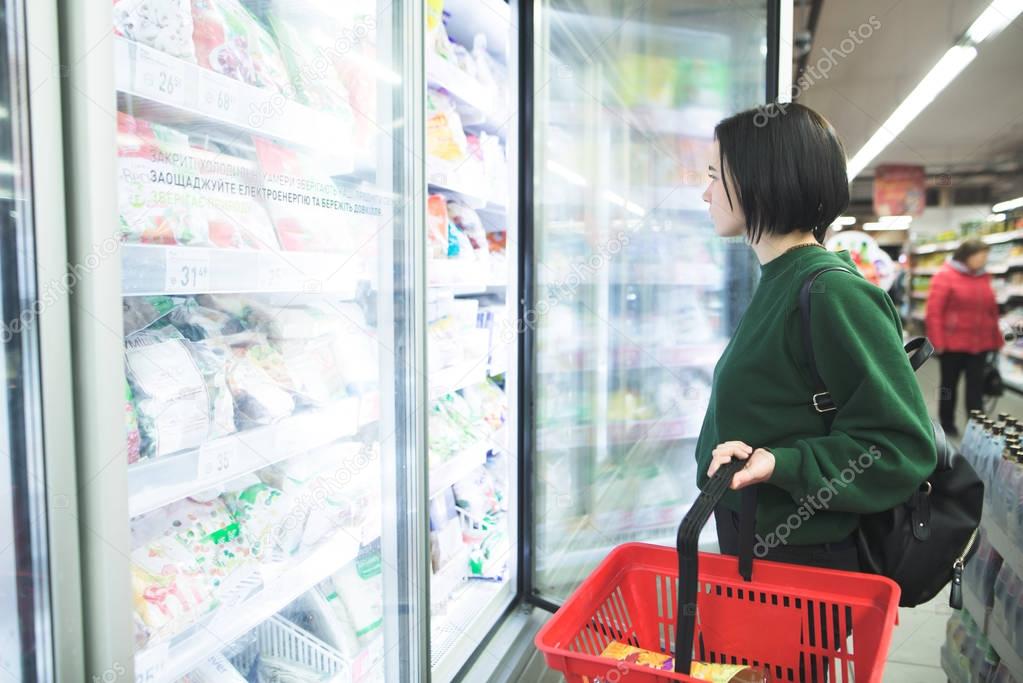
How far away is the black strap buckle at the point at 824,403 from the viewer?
1060 mm

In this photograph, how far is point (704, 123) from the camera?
2.59 m

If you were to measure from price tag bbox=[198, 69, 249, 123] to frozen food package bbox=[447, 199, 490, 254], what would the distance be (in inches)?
51.9

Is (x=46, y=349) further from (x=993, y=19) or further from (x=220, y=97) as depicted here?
(x=993, y=19)

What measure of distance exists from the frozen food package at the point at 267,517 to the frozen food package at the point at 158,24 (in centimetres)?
92

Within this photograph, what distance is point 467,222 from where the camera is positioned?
2520mm

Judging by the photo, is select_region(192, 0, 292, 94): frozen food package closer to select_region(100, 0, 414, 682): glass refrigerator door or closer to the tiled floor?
select_region(100, 0, 414, 682): glass refrigerator door

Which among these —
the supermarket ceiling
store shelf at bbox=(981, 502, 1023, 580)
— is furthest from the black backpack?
the supermarket ceiling

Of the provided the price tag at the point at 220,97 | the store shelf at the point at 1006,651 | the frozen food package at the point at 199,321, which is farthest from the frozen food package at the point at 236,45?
the store shelf at the point at 1006,651

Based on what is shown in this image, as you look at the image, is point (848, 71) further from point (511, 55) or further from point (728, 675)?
point (728, 675)

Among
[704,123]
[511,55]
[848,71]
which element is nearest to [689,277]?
[704,123]

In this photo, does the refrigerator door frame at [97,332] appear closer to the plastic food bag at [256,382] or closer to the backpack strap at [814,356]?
the plastic food bag at [256,382]

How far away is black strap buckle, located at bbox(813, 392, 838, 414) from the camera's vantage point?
1060 mm

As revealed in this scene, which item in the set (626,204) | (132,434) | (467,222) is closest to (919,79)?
(626,204)

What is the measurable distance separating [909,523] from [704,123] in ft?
6.20
